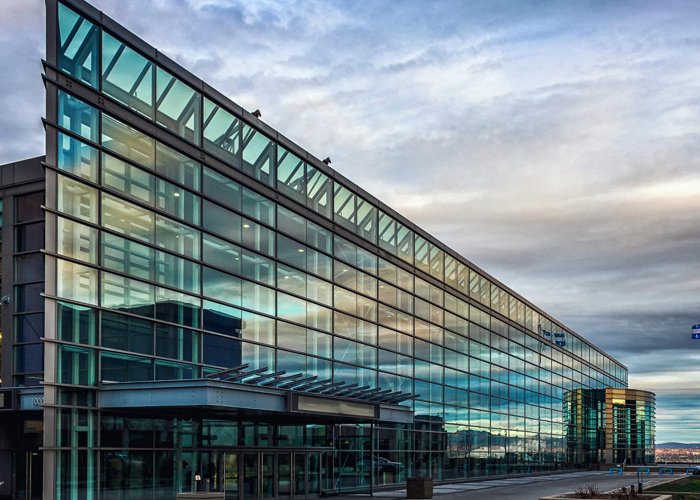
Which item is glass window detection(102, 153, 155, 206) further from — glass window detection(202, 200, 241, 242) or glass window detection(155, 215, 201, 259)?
glass window detection(202, 200, 241, 242)

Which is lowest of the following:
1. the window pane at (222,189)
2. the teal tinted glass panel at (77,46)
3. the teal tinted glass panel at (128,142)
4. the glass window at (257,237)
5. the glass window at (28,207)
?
the glass window at (257,237)

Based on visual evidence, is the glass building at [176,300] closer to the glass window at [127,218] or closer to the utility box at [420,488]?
the glass window at [127,218]

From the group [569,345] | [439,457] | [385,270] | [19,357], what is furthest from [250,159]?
[569,345]

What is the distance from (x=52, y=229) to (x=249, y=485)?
1275 cm

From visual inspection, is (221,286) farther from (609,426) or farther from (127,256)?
(609,426)

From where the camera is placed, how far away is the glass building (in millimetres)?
26328

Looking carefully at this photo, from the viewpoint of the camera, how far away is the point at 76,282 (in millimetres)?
26406

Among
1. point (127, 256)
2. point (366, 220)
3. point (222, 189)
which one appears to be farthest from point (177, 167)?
point (366, 220)

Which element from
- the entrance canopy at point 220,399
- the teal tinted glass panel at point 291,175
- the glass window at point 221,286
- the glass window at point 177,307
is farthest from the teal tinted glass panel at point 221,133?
the entrance canopy at point 220,399

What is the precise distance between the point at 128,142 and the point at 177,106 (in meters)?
3.22

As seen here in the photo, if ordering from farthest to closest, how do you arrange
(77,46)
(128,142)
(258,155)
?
(258,155)
(128,142)
(77,46)

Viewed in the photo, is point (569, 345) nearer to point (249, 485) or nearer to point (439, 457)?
point (439, 457)

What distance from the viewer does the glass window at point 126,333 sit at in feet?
89.6

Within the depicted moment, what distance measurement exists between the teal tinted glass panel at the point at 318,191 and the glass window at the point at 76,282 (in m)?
14.7
